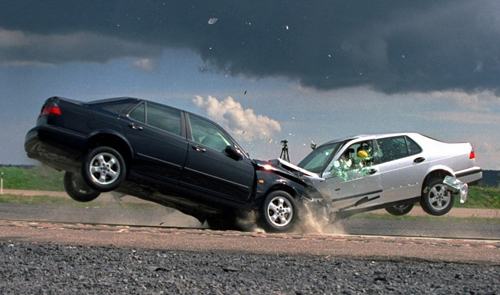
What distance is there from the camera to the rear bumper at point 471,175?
10.8 metres

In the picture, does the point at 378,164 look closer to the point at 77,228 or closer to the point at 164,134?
the point at 164,134

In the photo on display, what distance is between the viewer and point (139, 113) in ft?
27.1

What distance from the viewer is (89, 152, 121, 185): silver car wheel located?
7.93 m

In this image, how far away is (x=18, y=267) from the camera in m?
5.51

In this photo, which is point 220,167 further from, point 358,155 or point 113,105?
Answer: point 358,155

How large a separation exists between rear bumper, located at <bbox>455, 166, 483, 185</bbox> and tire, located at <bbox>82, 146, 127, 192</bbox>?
672cm

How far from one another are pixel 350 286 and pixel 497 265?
89.6 inches

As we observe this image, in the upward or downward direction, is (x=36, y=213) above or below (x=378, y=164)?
below

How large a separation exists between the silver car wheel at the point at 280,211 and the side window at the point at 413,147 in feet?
10.1

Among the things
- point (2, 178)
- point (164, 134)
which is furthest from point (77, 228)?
point (2, 178)

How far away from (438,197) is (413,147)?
110 centimetres

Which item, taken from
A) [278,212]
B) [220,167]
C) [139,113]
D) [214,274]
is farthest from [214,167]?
[214,274]

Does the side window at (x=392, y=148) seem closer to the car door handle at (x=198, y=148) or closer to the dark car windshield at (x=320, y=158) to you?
the dark car windshield at (x=320, y=158)

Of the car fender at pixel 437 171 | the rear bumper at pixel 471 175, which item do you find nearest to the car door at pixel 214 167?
the car fender at pixel 437 171
